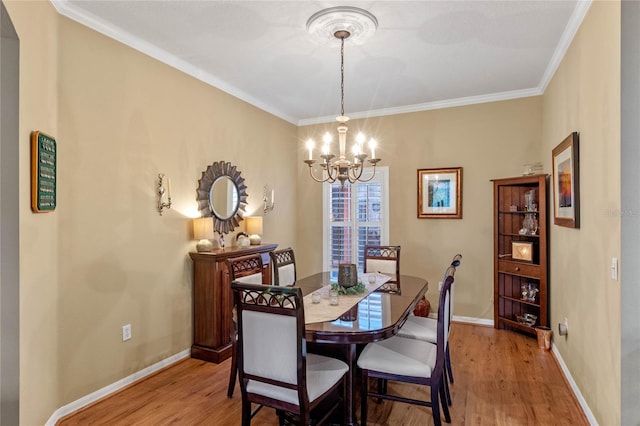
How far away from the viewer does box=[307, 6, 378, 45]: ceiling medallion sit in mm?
2617

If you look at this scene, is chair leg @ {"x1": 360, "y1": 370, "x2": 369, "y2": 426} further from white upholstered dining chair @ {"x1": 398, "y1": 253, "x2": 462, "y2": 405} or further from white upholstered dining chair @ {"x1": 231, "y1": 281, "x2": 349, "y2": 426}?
white upholstered dining chair @ {"x1": 398, "y1": 253, "x2": 462, "y2": 405}

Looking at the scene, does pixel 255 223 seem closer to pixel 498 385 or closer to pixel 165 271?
pixel 165 271

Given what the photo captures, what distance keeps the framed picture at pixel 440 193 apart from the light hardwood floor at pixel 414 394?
1.83 meters

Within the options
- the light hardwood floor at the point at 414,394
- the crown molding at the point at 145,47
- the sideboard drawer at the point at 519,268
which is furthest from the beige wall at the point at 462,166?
the crown molding at the point at 145,47

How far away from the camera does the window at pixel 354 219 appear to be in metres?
5.20

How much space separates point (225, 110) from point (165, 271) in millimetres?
1898

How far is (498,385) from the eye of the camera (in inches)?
117

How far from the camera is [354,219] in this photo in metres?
5.37

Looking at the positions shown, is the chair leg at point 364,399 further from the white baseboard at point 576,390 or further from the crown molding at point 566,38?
the crown molding at point 566,38

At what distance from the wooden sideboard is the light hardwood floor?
0.41 feet

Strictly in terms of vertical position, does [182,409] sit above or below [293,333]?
below

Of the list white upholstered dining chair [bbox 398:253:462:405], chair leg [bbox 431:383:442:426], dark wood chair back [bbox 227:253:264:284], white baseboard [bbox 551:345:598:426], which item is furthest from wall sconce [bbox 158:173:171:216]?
white baseboard [bbox 551:345:598:426]
